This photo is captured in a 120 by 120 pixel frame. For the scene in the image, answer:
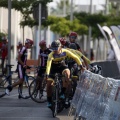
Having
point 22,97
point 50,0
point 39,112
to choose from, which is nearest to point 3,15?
point 50,0

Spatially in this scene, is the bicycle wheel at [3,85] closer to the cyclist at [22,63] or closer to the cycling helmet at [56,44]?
the cyclist at [22,63]

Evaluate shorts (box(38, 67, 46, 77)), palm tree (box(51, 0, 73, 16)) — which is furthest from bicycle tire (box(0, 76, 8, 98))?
palm tree (box(51, 0, 73, 16))

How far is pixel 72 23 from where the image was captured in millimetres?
50656

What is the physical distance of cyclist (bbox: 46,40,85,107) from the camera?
16484mm

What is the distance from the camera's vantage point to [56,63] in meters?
17.0

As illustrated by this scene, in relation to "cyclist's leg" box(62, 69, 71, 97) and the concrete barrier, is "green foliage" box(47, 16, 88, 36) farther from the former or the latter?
"cyclist's leg" box(62, 69, 71, 97)

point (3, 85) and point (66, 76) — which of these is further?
point (3, 85)

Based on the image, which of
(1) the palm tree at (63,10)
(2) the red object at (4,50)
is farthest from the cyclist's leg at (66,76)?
(1) the palm tree at (63,10)

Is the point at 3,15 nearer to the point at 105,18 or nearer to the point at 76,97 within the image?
the point at 105,18

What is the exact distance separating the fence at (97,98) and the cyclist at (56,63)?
0.78 metres

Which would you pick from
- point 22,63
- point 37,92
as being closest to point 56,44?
point 37,92

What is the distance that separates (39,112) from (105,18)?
39.8 meters

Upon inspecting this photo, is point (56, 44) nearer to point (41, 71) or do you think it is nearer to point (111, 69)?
point (41, 71)

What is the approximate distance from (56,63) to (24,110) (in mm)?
1748
